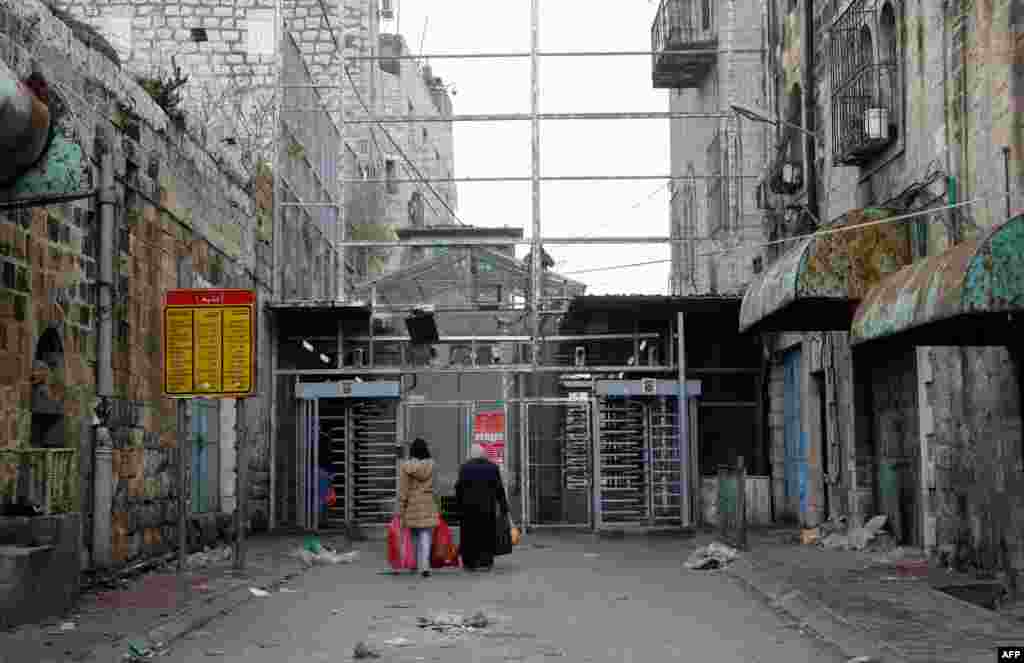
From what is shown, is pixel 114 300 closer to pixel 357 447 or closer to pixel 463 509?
pixel 463 509

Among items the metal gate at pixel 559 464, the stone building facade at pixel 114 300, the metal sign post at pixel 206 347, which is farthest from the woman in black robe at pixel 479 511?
the metal gate at pixel 559 464

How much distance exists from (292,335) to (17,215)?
44.8ft

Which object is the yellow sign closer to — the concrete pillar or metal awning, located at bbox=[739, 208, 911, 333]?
the concrete pillar

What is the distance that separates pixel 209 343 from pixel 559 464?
11150 mm

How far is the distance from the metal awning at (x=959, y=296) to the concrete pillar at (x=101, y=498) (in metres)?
6.92

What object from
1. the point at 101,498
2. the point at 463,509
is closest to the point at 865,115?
the point at 463,509

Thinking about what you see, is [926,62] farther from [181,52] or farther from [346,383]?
[181,52]

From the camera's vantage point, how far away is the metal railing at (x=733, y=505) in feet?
61.9

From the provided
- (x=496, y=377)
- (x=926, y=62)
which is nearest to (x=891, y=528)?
(x=926, y=62)

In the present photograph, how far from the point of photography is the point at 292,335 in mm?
25984

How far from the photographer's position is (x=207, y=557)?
18.0 m

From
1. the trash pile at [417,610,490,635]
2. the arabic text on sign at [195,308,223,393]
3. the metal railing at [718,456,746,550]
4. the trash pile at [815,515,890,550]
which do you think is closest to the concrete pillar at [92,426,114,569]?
the arabic text on sign at [195,308,223,393]

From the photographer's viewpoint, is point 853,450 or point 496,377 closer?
point 853,450

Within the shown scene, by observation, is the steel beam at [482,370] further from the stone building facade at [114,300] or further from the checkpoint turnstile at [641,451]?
the stone building facade at [114,300]
